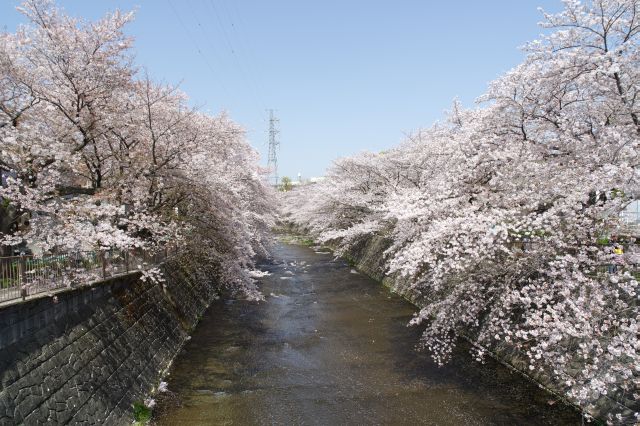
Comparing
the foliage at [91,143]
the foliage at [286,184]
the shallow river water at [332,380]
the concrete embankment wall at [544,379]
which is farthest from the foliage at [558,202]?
the foliage at [286,184]

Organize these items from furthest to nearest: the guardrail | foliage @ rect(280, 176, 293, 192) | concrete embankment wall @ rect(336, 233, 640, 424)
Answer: foliage @ rect(280, 176, 293, 192) < concrete embankment wall @ rect(336, 233, 640, 424) < the guardrail

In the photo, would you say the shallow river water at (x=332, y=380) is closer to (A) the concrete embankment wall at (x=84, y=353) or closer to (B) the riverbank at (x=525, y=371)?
(B) the riverbank at (x=525, y=371)

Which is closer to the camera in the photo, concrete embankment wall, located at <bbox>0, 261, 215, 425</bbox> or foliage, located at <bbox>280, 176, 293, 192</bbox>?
concrete embankment wall, located at <bbox>0, 261, 215, 425</bbox>

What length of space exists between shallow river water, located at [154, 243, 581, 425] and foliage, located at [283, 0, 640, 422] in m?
1.15

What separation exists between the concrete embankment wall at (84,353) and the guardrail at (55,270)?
284mm

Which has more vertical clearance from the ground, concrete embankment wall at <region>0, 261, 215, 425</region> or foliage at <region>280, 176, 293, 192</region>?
foliage at <region>280, 176, 293, 192</region>

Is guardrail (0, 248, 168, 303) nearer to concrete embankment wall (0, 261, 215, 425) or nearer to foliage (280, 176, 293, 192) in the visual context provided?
concrete embankment wall (0, 261, 215, 425)

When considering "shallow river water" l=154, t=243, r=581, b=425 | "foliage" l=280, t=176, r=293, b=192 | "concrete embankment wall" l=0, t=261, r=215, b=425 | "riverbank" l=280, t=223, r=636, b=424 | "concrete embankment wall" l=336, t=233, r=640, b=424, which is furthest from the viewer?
"foliage" l=280, t=176, r=293, b=192

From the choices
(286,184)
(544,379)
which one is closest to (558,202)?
(544,379)

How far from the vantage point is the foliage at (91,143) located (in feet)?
30.7

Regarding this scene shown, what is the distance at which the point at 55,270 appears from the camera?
8.62 m

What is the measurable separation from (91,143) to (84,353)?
6.68 meters

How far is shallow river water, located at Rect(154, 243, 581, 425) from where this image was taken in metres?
9.47

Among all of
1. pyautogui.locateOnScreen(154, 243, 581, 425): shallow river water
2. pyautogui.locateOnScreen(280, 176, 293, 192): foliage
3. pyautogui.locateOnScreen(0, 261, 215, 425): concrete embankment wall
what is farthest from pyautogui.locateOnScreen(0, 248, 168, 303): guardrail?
pyautogui.locateOnScreen(280, 176, 293, 192): foliage
